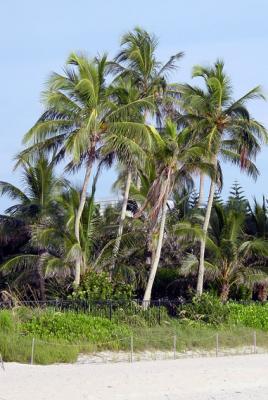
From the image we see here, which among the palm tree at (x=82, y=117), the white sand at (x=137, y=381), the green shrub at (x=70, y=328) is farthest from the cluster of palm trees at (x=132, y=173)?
the white sand at (x=137, y=381)

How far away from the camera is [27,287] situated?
94.1ft

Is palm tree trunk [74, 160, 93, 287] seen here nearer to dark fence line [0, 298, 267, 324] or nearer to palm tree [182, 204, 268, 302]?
dark fence line [0, 298, 267, 324]

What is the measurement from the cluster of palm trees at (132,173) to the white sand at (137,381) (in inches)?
319

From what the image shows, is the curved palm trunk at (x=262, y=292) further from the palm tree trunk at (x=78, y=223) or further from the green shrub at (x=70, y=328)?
the green shrub at (x=70, y=328)

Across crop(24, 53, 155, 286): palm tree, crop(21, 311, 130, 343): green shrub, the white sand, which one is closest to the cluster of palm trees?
crop(24, 53, 155, 286): palm tree

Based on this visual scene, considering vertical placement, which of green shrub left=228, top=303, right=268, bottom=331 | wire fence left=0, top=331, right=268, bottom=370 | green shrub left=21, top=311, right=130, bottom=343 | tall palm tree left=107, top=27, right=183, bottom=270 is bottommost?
wire fence left=0, top=331, right=268, bottom=370

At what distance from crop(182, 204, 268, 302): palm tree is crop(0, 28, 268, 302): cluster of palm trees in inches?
1.7

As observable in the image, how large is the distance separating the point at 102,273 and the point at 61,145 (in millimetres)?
4910

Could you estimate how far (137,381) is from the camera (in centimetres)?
1683

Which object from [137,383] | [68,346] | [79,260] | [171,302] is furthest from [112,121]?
[137,383]

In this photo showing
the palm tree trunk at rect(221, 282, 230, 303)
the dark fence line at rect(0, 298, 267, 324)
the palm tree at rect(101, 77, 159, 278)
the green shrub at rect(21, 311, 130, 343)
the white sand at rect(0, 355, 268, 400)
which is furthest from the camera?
Result: the palm tree trunk at rect(221, 282, 230, 303)

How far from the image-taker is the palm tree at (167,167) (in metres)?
28.1

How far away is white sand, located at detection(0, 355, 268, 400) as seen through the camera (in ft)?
49.2

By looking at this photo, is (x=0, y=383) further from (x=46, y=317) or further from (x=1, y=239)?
(x=1, y=239)
